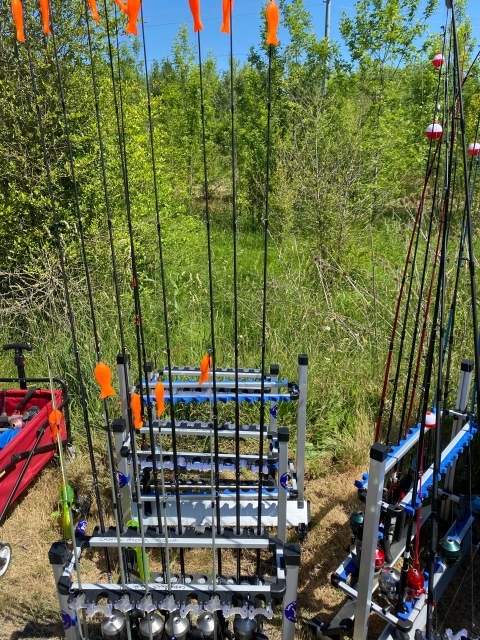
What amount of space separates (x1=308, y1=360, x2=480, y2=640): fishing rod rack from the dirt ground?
0.19 meters

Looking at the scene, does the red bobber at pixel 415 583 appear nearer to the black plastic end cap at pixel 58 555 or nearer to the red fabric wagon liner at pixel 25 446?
the black plastic end cap at pixel 58 555

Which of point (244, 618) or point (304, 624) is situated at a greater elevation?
point (244, 618)

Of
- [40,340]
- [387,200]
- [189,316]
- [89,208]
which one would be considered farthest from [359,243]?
[40,340]

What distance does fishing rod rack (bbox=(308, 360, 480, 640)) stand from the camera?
6.80 feet

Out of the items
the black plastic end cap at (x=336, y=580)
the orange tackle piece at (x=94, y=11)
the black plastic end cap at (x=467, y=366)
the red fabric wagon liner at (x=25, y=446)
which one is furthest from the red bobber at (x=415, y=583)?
the orange tackle piece at (x=94, y=11)

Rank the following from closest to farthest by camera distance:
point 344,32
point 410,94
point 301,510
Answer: point 301,510 → point 344,32 → point 410,94

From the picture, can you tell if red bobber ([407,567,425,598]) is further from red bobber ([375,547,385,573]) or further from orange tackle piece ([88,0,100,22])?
orange tackle piece ([88,0,100,22])

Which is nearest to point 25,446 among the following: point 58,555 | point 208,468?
point 208,468

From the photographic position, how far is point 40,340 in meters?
5.43

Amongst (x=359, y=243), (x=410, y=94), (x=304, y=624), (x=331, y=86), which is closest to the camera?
(x=304, y=624)

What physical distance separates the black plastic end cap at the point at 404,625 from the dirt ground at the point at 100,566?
0.52m

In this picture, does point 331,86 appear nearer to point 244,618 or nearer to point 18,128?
point 18,128

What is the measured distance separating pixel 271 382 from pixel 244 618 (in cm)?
171

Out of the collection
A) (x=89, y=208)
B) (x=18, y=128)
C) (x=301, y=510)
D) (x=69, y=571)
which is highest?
(x=18, y=128)
